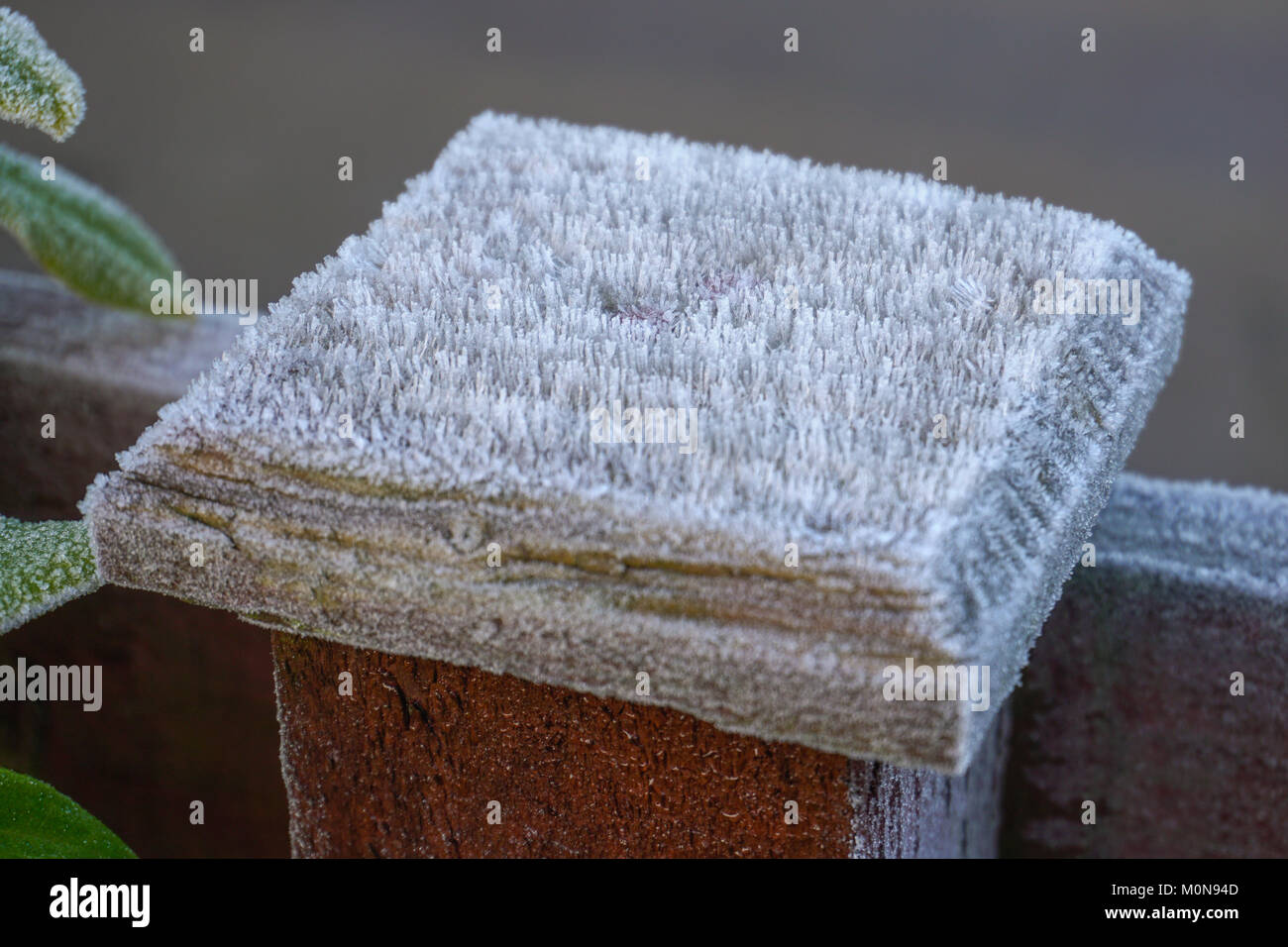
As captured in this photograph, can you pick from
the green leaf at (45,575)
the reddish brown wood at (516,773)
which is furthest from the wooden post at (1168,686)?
the green leaf at (45,575)

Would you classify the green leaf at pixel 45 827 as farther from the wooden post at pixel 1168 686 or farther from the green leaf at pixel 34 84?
the wooden post at pixel 1168 686

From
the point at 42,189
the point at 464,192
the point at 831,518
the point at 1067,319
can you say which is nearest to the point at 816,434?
the point at 831,518

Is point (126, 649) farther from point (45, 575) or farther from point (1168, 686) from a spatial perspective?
point (1168, 686)

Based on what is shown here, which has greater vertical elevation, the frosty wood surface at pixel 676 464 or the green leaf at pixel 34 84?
the green leaf at pixel 34 84

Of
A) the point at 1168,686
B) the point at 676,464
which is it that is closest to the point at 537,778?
the point at 676,464

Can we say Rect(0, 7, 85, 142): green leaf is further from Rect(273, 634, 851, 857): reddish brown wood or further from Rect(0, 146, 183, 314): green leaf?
Rect(273, 634, 851, 857): reddish brown wood

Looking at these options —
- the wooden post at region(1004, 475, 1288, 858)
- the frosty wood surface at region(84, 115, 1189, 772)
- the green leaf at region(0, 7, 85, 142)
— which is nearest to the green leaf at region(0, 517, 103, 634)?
the frosty wood surface at region(84, 115, 1189, 772)

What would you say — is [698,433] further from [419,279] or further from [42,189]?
[42,189]
